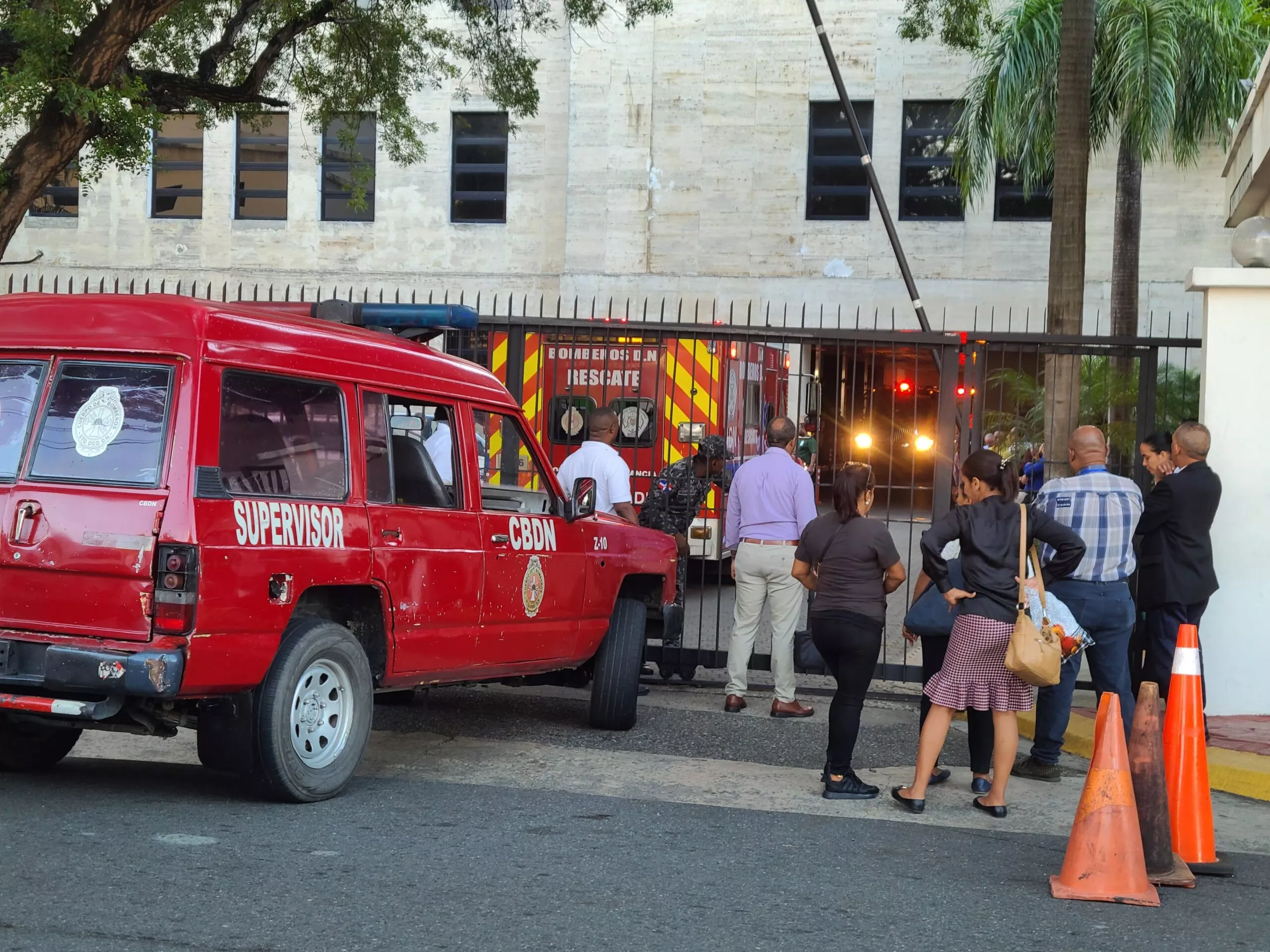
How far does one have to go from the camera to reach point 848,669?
271 inches

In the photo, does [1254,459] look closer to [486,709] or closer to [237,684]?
[486,709]

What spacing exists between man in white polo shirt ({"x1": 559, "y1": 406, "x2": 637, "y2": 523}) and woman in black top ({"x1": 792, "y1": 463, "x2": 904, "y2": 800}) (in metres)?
2.51

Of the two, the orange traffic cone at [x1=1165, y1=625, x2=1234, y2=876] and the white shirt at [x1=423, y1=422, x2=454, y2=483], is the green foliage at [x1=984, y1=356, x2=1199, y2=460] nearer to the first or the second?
the orange traffic cone at [x1=1165, y1=625, x2=1234, y2=876]

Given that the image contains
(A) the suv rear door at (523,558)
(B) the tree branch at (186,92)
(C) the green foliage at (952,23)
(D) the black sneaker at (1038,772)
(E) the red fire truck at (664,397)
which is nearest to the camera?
(A) the suv rear door at (523,558)

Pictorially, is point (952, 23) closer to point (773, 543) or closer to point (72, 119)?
point (773, 543)

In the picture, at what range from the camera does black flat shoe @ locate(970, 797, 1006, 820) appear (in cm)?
674

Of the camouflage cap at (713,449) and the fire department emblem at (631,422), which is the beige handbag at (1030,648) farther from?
the fire department emblem at (631,422)

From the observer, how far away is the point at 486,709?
30.2ft

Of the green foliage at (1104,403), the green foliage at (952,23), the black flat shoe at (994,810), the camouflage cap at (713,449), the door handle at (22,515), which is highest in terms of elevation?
the green foliage at (952,23)

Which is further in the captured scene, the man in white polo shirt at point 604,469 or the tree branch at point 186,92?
the tree branch at point 186,92

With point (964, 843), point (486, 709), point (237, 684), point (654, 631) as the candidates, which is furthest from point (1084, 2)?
point (237, 684)

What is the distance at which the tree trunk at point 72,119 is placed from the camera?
1126 cm

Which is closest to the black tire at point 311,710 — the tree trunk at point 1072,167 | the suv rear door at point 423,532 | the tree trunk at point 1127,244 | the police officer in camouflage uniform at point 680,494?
the suv rear door at point 423,532

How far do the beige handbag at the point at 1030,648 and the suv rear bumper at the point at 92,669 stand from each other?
339cm
